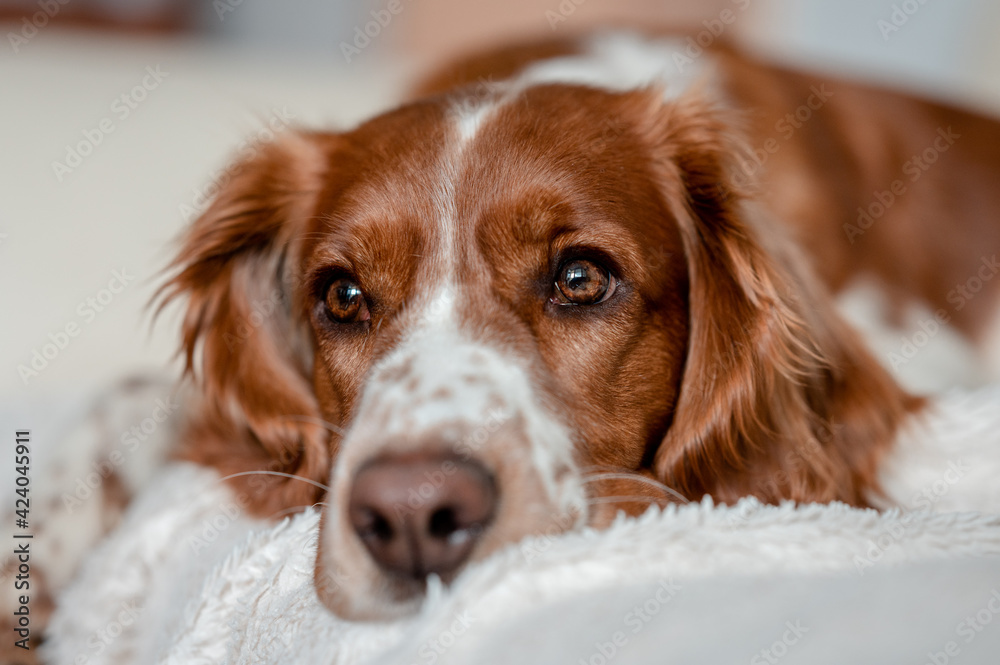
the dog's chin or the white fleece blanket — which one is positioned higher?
the white fleece blanket

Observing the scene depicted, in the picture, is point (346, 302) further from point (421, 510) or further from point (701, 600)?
point (701, 600)

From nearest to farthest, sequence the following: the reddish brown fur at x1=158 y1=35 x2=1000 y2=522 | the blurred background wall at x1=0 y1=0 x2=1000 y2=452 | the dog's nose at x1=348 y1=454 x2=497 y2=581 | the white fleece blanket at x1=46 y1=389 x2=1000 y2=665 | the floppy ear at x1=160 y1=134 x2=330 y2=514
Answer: the white fleece blanket at x1=46 y1=389 x2=1000 y2=665 → the dog's nose at x1=348 y1=454 x2=497 y2=581 → the reddish brown fur at x1=158 y1=35 x2=1000 y2=522 → the floppy ear at x1=160 y1=134 x2=330 y2=514 → the blurred background wall at x1=0 y1=0 x2=1000 y2=452

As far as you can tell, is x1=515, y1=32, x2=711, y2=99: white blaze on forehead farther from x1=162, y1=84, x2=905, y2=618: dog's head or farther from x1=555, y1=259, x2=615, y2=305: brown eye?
x1=555, y1=259, x2=615, y2=305: brown eye

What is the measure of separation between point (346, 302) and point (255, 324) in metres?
0.37

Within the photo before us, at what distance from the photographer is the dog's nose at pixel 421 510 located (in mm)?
1017

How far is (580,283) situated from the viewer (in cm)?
142

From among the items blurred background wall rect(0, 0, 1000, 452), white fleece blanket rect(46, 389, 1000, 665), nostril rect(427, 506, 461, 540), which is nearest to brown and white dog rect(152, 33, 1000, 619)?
nostril rect(427, 506, 461, 540)

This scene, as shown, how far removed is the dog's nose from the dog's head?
2cm

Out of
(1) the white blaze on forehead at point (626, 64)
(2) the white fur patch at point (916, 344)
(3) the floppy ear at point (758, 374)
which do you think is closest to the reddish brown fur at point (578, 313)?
(3) the floppy ear at point (758, 374)

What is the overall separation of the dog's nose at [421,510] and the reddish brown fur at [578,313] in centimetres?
27

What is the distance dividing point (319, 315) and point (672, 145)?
0.76m

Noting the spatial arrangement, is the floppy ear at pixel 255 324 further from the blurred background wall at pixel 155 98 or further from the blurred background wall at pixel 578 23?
the blurred background wall at pixel 578 23

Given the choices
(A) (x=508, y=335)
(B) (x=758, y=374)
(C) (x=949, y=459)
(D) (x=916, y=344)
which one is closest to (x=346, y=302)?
(A) (x=508, y=335)

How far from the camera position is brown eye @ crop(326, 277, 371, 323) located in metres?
1.50
